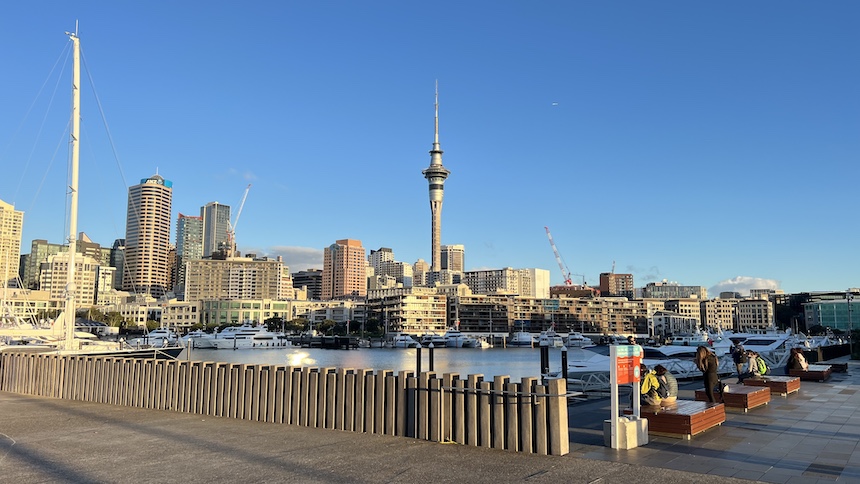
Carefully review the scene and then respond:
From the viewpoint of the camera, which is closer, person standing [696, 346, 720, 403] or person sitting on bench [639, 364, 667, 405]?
person sitting on bench [639, 364, 667, 405]

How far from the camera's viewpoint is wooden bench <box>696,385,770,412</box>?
1652 cm

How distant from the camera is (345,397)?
13977mm

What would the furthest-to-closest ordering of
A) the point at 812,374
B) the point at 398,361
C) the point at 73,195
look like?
the point at 398,361, the point at 73,195, the point at 812,374

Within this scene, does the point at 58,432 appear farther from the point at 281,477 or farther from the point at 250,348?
the point at 250,348

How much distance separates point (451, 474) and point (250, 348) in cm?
14637

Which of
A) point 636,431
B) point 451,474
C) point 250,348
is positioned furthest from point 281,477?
point 250,348

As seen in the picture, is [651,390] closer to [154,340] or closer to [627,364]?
[627,364]

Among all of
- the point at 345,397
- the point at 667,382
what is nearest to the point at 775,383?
the point at 667,382

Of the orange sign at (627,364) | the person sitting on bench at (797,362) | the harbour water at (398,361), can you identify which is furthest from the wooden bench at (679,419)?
the harbour water at (398,361)

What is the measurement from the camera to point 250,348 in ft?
488

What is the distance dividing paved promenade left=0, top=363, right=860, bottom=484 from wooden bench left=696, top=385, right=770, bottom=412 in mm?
924

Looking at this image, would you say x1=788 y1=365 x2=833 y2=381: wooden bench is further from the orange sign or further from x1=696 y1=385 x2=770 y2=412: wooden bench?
the orange sign

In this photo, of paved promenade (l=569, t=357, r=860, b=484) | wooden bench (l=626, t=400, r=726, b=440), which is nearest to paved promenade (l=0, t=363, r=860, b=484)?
paved promenade (l=569, t=357, r=860, b=484)

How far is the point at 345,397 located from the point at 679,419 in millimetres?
6776
